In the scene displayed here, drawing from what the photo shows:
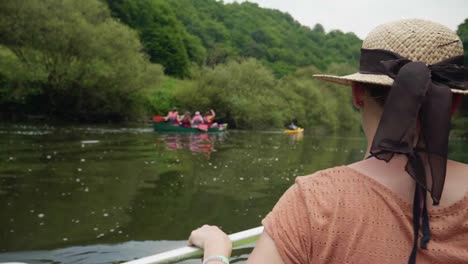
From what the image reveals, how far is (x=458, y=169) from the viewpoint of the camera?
4.12 ft

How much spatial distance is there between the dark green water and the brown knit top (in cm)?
230

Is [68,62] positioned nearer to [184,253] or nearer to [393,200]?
[184,253]

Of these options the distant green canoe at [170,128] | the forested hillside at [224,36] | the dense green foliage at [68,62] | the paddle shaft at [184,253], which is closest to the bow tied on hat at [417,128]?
the paddle shaft at [184,253]

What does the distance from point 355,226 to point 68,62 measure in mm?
31036

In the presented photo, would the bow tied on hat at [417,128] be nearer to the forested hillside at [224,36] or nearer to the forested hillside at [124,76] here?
the forested hillside at [124,76]

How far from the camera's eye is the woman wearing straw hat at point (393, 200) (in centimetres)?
114

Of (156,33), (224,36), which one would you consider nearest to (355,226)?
(156,33)

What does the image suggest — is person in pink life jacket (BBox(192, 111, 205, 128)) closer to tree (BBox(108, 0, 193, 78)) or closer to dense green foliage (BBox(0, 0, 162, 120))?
dense green foliage (BBox(0, 0, 162, 120))

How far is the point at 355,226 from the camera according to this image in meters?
1.15

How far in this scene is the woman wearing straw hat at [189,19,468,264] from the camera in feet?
3.76

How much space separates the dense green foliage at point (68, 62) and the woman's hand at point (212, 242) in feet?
88.4

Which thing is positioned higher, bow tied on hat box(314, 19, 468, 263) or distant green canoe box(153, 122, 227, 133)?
bow tied on hat box(314, 19, 468, 263)

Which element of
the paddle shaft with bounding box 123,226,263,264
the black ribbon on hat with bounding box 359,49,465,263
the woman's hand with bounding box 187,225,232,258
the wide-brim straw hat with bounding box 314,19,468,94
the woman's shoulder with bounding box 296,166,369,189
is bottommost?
the paddle shaft with bounding box 123,226,263,264

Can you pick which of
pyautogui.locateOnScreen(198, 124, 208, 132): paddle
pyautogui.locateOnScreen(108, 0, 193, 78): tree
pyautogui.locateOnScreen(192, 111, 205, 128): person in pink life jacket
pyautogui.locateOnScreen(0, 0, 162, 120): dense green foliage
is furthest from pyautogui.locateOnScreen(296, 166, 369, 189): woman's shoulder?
pyautogui.locateOnScreen(108, 0, 193, 78): tree
